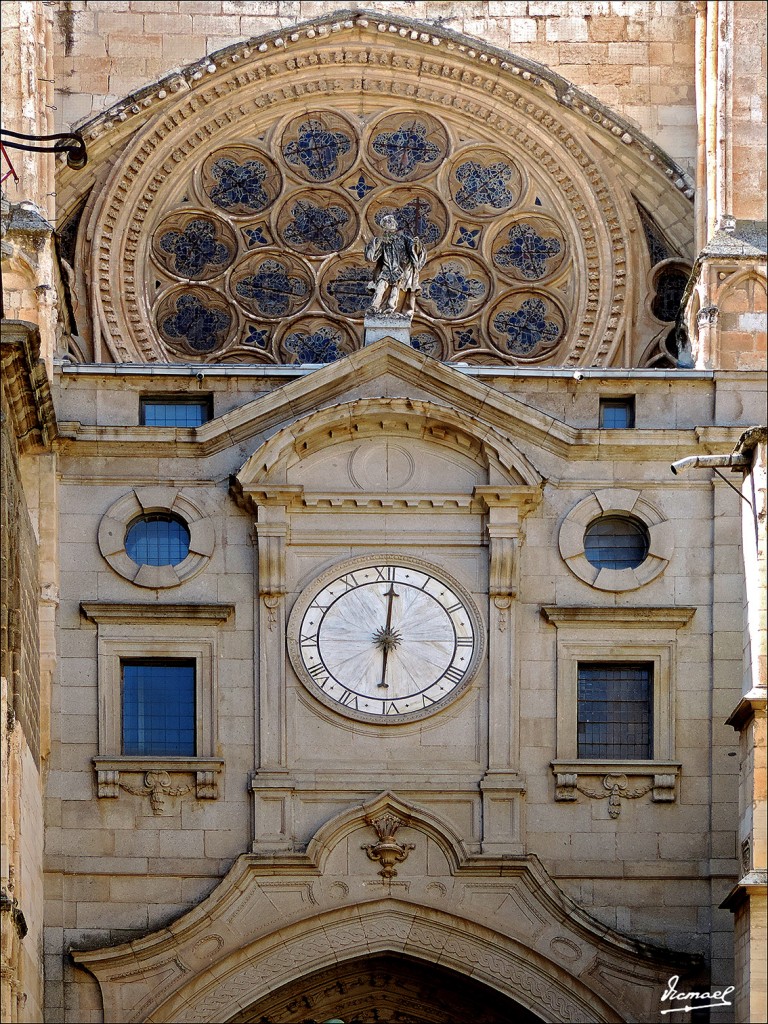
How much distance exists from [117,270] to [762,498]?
29.6 ft

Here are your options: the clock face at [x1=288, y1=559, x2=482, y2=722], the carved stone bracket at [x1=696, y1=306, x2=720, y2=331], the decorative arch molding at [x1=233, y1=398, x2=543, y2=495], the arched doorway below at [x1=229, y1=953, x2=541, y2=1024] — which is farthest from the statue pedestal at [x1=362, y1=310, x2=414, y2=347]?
the arched doorway below at [x1=229, y1=953, x2=541, y2=1024]

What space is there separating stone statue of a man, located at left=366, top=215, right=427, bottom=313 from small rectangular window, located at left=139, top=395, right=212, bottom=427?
80.1 inches

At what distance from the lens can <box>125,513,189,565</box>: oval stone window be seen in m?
36.1

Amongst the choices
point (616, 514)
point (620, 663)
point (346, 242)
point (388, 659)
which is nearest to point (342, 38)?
point (346, 242)

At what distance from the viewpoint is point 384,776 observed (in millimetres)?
35375

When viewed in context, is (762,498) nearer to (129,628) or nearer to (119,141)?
(129,628)

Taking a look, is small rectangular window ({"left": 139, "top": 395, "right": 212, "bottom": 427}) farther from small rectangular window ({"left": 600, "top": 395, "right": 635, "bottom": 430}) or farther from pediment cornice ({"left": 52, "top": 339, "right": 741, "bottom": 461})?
small rectangular window ({"left": 600, "top": 395, "right": 635, "bottom": 430})

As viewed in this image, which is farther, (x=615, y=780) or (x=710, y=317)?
(x=710, y=317)

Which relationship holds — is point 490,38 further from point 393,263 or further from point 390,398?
point 390,398

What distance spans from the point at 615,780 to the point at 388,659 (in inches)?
100

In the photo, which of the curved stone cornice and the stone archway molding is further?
the curved stone cornice

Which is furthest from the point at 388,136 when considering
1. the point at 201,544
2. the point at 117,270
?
the point at 201,544

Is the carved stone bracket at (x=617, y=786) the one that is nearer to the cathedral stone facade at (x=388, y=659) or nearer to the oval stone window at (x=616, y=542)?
the cathedral stone facade at (x=388, y=659)

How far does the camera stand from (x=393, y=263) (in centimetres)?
3678
